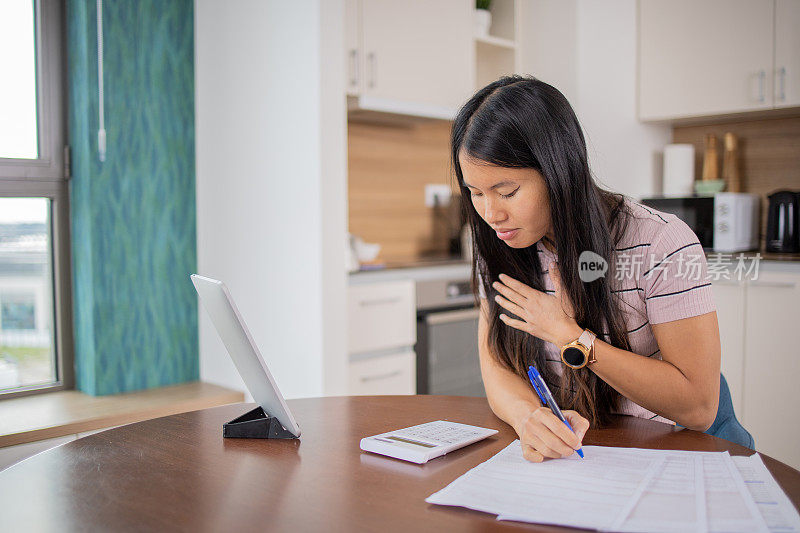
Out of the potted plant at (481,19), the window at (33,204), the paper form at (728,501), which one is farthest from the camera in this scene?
the potted plant at (481,19)

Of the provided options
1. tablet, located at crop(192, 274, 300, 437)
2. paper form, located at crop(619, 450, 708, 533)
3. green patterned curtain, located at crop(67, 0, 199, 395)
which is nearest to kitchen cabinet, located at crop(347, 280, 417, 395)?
green patterned curtain, located at crop(67, 0, 199, 395)

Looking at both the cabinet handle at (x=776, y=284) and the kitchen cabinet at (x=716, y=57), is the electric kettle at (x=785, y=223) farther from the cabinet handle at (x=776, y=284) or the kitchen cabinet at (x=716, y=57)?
the kitchen cabinet at (x=716, y=57)

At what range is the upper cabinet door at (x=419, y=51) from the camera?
3.05m

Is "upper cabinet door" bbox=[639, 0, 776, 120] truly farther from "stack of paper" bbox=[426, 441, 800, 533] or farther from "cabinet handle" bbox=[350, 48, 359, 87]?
"stack of paper" bbox=[426, 441, 800, 533]

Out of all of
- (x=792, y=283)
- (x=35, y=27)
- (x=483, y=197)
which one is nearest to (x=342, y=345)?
(x=483, y=197)

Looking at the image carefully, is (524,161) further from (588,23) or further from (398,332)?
(588,23)

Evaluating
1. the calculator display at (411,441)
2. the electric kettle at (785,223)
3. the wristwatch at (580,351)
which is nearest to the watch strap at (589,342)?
the wristwatch at (580,351)

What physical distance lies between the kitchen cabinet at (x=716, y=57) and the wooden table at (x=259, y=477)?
8.48 feet

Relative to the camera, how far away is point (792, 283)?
300 centimetres

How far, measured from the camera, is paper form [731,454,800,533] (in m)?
0.83

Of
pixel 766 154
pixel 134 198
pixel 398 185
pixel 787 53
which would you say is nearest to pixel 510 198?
pixel 134 198

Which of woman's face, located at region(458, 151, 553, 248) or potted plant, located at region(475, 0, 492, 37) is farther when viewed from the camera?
potted plant, located at region(475, 0, 492, 37)

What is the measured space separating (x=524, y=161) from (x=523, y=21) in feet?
9.04

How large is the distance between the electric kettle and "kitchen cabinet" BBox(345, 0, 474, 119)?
59.6 inches
